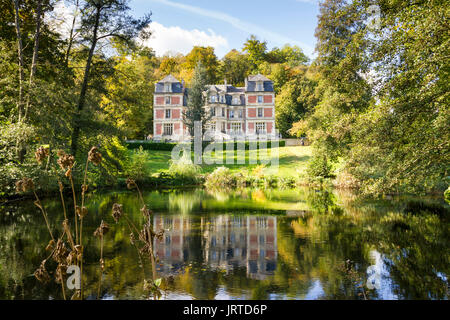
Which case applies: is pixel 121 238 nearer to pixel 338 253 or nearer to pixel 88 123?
pixel 338 253

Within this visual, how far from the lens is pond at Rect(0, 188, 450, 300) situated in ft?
16.5

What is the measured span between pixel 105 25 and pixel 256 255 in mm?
13276

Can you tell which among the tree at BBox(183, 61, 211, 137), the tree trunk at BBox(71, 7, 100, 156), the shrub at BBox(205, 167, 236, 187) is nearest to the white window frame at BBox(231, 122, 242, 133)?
the tree at BBox(183, 61, 211, 137)

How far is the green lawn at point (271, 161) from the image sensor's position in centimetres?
2671

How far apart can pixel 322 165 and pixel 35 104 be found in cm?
1639

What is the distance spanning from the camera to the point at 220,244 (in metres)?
7.86

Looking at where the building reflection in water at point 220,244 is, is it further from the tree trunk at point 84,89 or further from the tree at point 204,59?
the tree at point 204,59

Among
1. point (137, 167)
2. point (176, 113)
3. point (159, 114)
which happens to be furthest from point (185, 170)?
point (159, 114)

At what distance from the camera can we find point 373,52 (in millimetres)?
8734

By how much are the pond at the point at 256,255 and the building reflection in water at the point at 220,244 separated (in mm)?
20

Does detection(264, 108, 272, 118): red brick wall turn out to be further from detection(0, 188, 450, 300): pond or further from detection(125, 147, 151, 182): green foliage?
detection(0, 188, 450, 300): pond

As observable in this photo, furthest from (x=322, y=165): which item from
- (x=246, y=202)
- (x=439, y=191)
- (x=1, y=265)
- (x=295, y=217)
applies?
(x=1, y=265)

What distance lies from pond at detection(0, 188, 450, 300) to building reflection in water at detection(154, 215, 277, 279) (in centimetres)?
2

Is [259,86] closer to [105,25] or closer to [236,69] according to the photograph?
[236,69]
